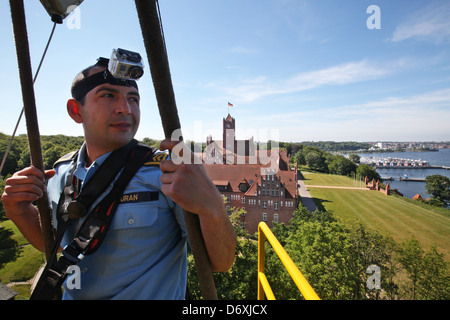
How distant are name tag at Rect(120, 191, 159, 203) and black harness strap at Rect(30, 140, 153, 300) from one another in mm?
41

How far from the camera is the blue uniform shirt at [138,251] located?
1370mm

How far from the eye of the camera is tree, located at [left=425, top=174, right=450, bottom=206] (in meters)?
76.8

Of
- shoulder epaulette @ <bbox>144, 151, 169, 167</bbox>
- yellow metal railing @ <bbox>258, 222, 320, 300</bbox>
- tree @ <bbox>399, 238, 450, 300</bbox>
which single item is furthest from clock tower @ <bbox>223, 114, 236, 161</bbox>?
shoulder epaulette @ <bbox>144, 151, 169, 167</bbox>

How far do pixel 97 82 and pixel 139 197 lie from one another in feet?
2.92

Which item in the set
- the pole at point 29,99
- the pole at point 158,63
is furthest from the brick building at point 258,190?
the pole at point 158,63

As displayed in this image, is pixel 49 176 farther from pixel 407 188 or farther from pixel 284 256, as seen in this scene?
pixel 407 188

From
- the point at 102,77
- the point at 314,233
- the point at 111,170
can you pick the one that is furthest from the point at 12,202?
the point at 314,233

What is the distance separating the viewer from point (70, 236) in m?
1.61

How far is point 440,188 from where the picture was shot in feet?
255

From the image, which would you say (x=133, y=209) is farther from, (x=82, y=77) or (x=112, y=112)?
(x=82, y=77)

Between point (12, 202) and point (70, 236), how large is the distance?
1.67ft

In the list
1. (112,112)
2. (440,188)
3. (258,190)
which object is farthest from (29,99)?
(440,188)

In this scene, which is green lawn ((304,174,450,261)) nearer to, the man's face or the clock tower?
the clock tower

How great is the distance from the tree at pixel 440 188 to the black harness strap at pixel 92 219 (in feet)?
350
